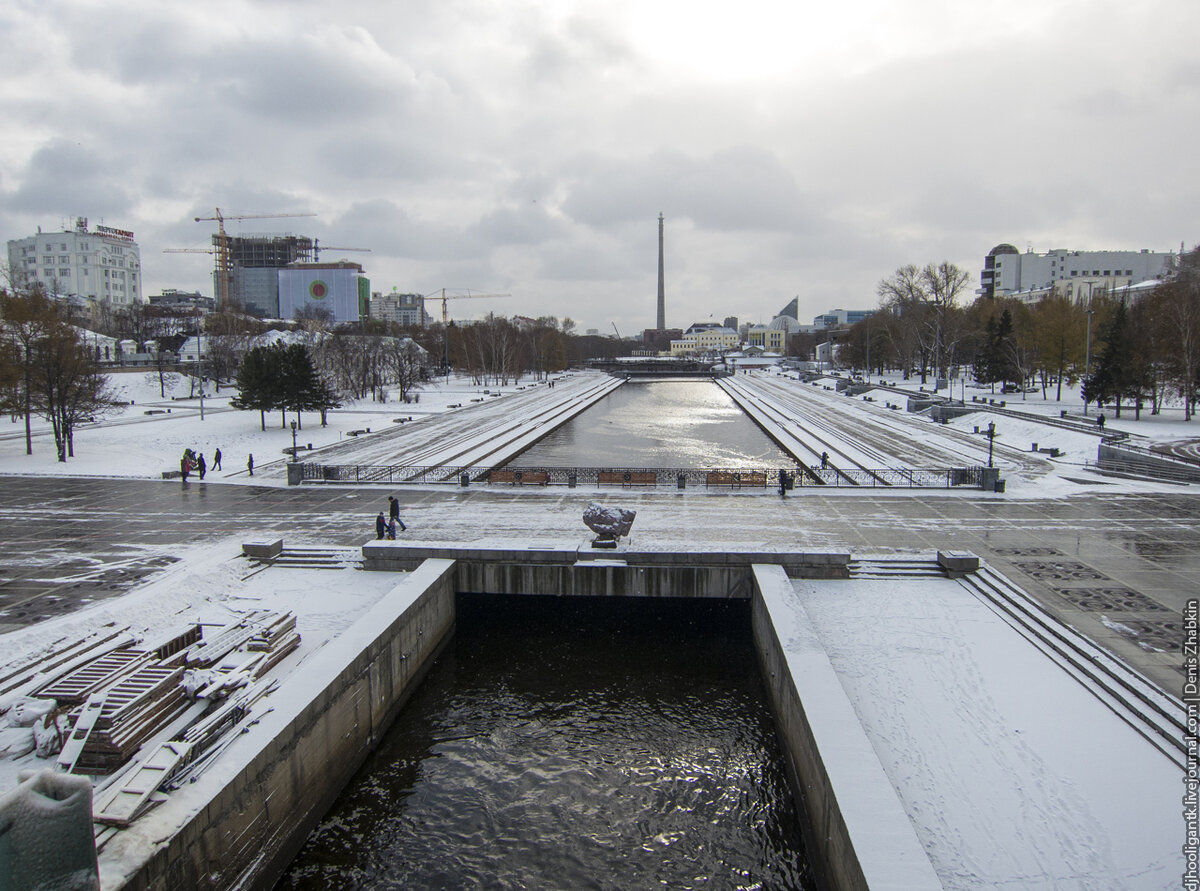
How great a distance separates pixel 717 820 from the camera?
12.6 metres

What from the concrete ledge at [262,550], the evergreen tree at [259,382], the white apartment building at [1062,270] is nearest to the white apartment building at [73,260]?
the evergreen tree at [259,382]

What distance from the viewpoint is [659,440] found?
5338 centimetres

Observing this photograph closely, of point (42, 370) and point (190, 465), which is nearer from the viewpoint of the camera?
point (190, 465)

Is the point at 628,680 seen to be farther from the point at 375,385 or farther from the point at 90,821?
the point at 375,385

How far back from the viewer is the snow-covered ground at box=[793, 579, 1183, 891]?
9.75 m

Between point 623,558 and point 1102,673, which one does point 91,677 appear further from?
point 1102,673

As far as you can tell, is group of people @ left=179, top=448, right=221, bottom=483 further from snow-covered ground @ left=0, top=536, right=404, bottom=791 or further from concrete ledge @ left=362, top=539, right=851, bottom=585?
concrete ledge @ left=362, top=539, right=851, bottom=585

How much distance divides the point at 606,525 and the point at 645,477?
33.4ft

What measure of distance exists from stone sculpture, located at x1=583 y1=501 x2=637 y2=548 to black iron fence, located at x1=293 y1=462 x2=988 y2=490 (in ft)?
28.1

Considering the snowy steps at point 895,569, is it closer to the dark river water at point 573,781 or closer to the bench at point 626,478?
the dark river water at point 573,781

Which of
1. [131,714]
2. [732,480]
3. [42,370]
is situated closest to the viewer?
[131,714]

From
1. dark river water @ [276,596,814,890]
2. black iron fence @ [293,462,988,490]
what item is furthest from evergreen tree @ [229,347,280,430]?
dark river water @ [276,596,814,890]

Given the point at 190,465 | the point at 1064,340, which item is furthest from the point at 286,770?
the point at 1064,340

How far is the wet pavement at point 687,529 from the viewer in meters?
18.0
